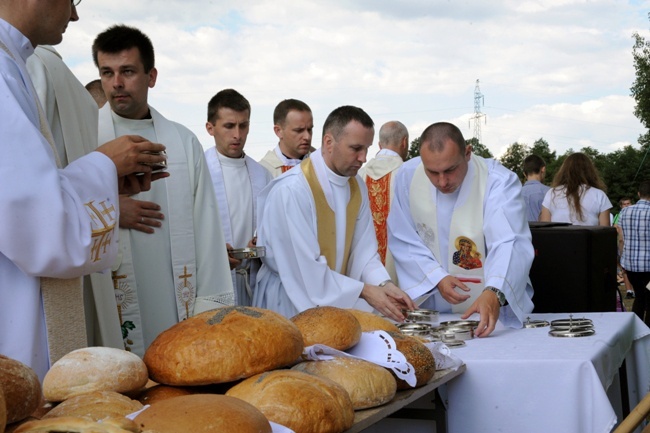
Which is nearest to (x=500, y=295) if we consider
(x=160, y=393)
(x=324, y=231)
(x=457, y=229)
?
(x=457, y=229)

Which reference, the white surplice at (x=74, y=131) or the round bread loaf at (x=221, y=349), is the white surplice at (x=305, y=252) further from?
the round bread loaf at (x=221, y=349)

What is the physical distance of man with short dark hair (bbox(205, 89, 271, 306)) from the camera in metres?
5.66

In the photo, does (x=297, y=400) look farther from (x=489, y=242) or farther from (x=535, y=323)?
(x=489, y=242)

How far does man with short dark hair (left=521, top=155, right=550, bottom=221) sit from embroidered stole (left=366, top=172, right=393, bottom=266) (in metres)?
2.33

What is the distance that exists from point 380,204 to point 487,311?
136 inches

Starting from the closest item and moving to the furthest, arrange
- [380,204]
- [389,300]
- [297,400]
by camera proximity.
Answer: [297,400] → [389,300] → [380,204]

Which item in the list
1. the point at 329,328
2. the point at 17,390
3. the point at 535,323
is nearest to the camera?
the point at 17,390

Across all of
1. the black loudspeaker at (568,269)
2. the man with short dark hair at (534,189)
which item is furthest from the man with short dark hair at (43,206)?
the man with short dark hair at (534,189)

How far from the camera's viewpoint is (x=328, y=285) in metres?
4.20

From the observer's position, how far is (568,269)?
18.4 feet

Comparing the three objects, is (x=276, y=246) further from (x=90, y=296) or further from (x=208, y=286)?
(x=90, y=296)

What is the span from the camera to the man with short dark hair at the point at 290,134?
656 centimetres

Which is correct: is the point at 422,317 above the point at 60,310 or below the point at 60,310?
below

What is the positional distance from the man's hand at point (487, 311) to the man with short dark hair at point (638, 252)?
590 centimetres
